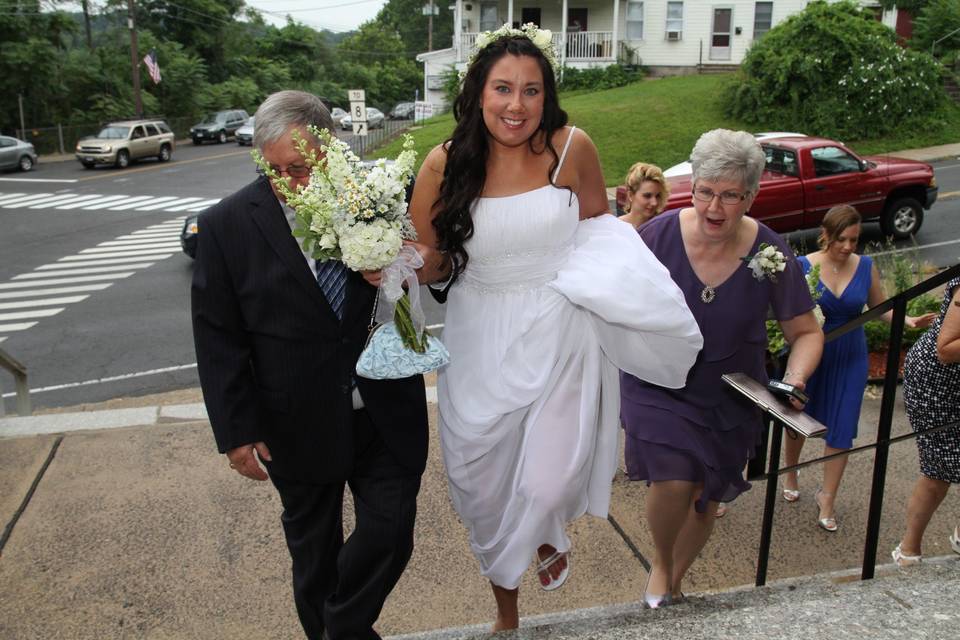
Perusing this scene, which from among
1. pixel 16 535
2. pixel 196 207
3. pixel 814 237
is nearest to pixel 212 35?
pixel 196 207

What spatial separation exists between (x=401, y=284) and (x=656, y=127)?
23.8 m

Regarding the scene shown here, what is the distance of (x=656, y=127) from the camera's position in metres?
25.3

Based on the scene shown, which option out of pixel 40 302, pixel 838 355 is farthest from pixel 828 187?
pixel 40 302

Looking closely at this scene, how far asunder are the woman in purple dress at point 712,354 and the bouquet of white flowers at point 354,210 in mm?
1101

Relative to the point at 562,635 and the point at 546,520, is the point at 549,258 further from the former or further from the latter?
the point at 562,635

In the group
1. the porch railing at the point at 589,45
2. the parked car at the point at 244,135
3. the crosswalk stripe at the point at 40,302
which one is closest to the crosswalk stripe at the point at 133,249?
the crosswalk stripe at the point at 40,302

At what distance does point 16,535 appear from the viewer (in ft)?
13.8

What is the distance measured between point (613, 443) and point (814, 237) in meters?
11.8

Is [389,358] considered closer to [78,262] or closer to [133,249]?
[78,262]


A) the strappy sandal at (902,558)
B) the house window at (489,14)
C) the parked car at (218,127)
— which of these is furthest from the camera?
the parked car at (218,127)

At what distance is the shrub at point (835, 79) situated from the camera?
2411cm

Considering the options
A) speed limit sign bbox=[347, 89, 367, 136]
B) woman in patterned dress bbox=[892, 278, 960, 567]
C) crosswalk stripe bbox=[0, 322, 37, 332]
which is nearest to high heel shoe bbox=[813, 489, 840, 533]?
woman in patterned dress bbox=[892, 278, 960, 567]

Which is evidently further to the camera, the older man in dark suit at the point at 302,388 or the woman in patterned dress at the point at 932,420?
the woman in patterned dress at the point at 932,420

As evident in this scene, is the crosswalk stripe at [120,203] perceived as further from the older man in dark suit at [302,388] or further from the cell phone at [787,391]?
the cell phone at [787,391]
